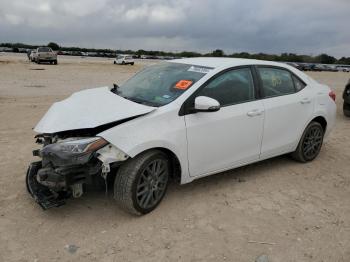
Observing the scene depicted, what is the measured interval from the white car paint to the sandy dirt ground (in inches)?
15.2

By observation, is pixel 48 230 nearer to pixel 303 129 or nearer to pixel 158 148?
pixel 158 148

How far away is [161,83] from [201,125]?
0.82 meters

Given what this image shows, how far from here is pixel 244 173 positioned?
562 centimetres

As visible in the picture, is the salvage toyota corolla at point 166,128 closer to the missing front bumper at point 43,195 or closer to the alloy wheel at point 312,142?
the missing front bumper at point 43,195

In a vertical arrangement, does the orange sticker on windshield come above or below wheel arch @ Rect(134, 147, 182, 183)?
above

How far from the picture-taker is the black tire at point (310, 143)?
5.96 meters

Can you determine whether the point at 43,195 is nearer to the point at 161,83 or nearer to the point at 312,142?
the point at 161,83

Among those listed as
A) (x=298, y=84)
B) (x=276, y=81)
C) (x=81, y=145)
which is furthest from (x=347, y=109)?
(x=81, y=145)

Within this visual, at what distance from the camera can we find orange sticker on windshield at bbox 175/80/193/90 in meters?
4.55

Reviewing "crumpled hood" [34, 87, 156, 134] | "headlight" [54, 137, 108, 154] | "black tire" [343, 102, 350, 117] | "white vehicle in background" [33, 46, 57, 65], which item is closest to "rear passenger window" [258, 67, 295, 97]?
"crumpled hood" [34, 87, 156, 134]

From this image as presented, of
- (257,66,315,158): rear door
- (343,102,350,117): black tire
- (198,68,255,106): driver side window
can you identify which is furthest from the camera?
(343,102,350,117): black tire

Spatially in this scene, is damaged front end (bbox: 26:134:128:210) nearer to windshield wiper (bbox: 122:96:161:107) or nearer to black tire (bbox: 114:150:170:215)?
black tire (bbox: 114:150:170:215)

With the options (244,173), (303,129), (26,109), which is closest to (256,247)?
(244,173)

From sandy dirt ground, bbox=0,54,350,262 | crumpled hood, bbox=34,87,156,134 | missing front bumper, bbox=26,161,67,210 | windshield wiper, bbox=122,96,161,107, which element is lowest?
sandy dirt ground, bbox=0,54,350,262
